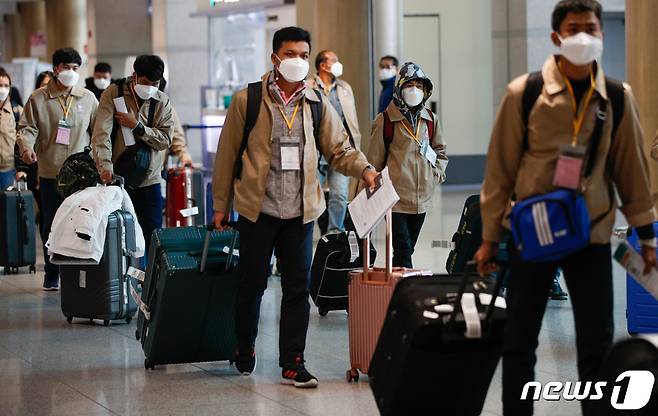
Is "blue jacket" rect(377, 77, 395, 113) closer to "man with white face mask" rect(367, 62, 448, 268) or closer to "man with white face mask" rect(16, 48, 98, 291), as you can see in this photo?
"man with white face mask" rect(16, 48, 98, 291)

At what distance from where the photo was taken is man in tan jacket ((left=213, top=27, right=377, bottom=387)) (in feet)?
19.6

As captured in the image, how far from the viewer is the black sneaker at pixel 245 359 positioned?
625 centimetres

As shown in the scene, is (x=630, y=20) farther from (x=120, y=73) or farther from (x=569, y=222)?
(x=120, y=73)

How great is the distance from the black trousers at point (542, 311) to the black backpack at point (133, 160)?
4.26 m

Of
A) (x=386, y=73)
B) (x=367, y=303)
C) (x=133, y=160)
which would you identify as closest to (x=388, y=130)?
(x=133, y=160)

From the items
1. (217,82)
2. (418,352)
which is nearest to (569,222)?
(418,352)

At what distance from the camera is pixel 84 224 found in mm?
7684

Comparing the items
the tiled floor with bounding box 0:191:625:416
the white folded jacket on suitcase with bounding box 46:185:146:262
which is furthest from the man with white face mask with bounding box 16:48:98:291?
the white folded jacket on suitcase with bounding box 46:185:146:262

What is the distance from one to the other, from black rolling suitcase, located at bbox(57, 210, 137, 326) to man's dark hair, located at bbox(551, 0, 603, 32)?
13.7ft

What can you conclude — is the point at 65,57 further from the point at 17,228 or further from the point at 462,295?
the point at 462,295

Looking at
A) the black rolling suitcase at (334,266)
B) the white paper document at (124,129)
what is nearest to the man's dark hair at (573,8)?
the black rolling suitcase at (334,266)

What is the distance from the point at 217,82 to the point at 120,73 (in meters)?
4.82

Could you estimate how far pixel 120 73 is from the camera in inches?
1129

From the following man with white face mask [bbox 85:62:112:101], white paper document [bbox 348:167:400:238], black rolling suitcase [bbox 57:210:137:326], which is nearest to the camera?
white paper document [bbox 348:167:400:238]
